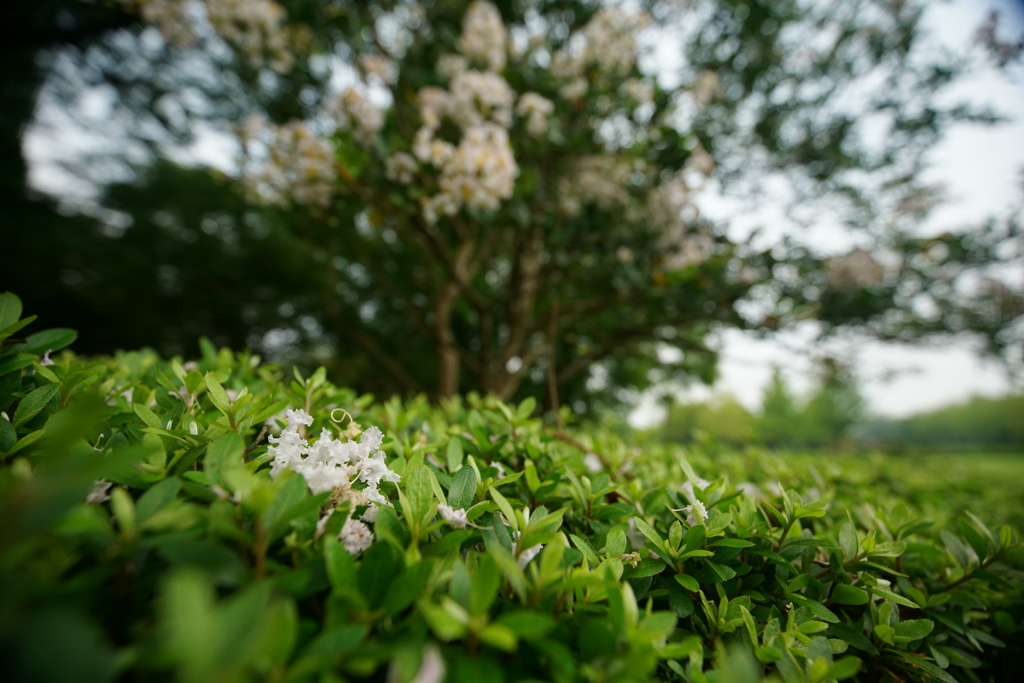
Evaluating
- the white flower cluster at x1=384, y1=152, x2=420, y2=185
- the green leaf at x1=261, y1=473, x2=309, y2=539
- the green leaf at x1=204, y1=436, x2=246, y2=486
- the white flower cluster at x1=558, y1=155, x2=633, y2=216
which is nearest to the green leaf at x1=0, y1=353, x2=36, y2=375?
the green leaf at x1=204, y1=436, x2=246, y2=486

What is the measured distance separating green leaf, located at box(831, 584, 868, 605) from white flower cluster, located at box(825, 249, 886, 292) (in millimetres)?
4644

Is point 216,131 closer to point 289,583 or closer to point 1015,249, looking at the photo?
point 289,583

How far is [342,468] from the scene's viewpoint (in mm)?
640

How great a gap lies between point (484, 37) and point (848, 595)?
380cm

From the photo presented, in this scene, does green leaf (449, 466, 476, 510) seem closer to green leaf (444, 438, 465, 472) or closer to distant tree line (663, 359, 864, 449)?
green leaf (444, 438, 465, 472)

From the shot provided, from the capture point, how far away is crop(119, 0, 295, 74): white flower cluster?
325cm

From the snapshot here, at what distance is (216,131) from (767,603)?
970 cm

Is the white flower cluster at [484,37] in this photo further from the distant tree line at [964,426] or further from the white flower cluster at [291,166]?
the distant tree line at [964,426]

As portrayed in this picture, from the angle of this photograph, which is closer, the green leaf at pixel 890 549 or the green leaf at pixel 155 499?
the green leaf at pixel 155 499

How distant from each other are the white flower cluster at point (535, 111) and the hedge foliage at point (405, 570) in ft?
9.29

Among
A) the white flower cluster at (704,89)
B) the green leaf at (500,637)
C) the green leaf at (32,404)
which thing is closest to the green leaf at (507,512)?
the green leaf at (500,637)

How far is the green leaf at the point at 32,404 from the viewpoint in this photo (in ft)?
2.38

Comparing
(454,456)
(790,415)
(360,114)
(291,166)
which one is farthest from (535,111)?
(790,415)

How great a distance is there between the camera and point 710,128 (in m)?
4.81
